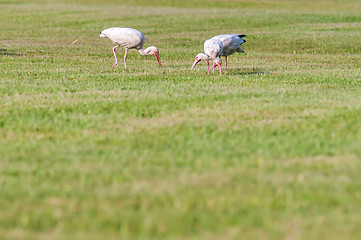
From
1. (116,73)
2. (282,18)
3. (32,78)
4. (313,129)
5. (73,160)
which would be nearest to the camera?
(73,160)

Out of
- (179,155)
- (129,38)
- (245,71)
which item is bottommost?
(245,71)

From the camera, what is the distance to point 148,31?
128ft

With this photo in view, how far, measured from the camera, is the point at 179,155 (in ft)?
22.6

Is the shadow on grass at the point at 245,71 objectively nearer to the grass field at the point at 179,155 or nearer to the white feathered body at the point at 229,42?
the white feathered body at the point at 229,42

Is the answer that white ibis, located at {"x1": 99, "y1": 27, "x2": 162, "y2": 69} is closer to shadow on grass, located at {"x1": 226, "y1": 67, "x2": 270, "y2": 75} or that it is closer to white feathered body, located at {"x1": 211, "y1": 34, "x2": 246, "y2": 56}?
white feathered body, located at {"x1": 211, "y1": 34, "x2": 246, "y2": 56}

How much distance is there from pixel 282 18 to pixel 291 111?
37420mm

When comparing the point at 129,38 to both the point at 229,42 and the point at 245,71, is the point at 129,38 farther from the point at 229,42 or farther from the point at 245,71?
the point at 245,71

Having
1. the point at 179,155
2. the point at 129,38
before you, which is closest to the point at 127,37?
the point at 129,38

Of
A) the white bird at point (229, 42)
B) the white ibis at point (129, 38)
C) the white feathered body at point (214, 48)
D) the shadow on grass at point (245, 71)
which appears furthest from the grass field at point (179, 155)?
the white ibis at point (129, 38)

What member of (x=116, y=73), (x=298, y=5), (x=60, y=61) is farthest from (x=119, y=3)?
(x=116, y=73)

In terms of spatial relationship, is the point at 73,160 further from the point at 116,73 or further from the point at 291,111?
the point at 116,73

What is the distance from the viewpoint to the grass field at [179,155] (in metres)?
4.89

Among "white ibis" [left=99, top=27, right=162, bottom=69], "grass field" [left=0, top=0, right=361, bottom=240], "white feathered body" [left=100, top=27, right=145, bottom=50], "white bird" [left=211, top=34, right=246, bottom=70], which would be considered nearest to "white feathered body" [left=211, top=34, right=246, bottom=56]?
"white bird" [left=211, top=34, right=246, bottom=70]

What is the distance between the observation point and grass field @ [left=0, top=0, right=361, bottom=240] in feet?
16.0
